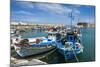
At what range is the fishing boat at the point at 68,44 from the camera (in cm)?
232

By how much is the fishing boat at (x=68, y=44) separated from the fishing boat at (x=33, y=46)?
0.30 ft

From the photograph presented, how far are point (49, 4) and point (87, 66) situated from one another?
0.96 metres

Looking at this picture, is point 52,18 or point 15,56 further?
point 52,18

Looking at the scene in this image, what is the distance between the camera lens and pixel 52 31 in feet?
7.57

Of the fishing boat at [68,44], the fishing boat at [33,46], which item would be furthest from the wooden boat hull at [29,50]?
the fishing boat at [68,44]

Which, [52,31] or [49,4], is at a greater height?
[49,4]

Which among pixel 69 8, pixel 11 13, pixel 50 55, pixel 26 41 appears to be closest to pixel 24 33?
pixel 26 41

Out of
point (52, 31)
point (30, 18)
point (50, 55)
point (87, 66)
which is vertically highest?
point (30, 18)

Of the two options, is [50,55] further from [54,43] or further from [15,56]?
[15,56]

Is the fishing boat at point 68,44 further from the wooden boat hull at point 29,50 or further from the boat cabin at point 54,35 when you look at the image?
the wooden boat hull at point 29,50

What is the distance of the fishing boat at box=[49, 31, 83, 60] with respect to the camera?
7.61 feet

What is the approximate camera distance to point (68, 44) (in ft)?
7.76
